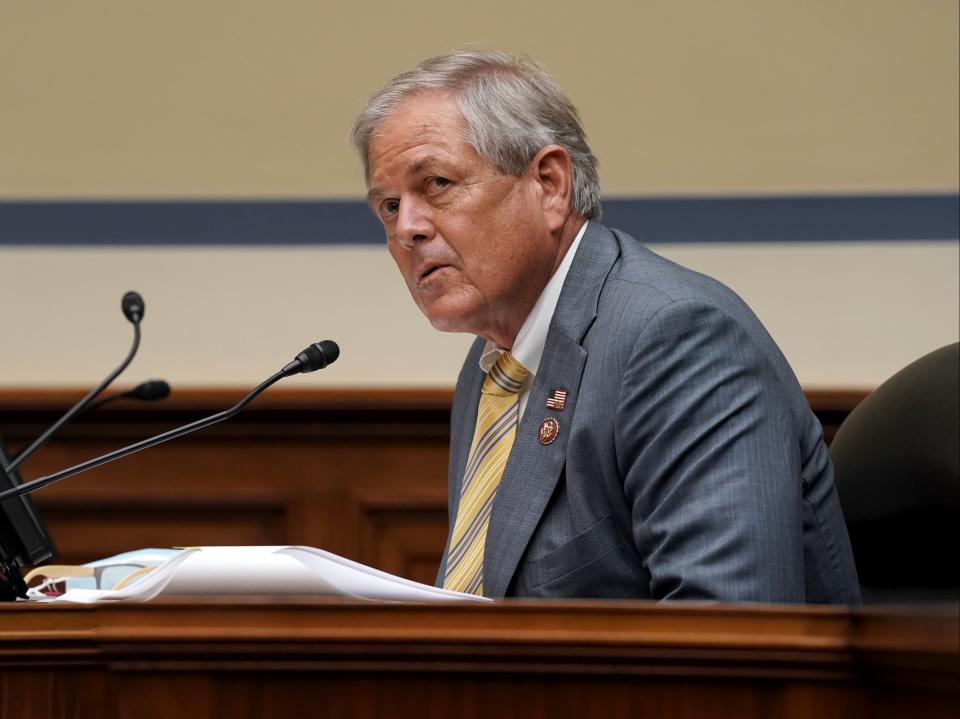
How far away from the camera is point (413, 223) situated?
6.36ft

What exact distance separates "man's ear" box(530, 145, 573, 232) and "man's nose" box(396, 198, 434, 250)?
180mm

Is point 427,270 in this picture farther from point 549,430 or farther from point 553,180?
point 549,430

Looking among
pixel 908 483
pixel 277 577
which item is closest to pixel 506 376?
pixel 908 483

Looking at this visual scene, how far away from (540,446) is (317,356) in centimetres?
36

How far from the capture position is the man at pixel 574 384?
149 centimetres

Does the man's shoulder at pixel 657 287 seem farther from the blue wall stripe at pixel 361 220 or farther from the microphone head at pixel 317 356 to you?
the blue wall stripe at pixel 361 220

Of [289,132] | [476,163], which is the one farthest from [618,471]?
[289,132]

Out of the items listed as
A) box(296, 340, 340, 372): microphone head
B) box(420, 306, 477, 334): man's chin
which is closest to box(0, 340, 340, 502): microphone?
box(296, 340, 340, 372): microphone head

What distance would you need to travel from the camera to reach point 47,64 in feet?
11.0

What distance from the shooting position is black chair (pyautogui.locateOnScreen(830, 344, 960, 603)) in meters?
1.53

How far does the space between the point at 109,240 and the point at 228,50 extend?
0.60 m

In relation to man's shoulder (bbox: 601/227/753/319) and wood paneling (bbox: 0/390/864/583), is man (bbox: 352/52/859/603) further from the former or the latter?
wood paneling (bbox: 0/390/864/583)

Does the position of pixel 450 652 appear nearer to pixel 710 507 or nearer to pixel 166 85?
pixel 710 507

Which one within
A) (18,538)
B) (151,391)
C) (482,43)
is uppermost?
(482,43)
